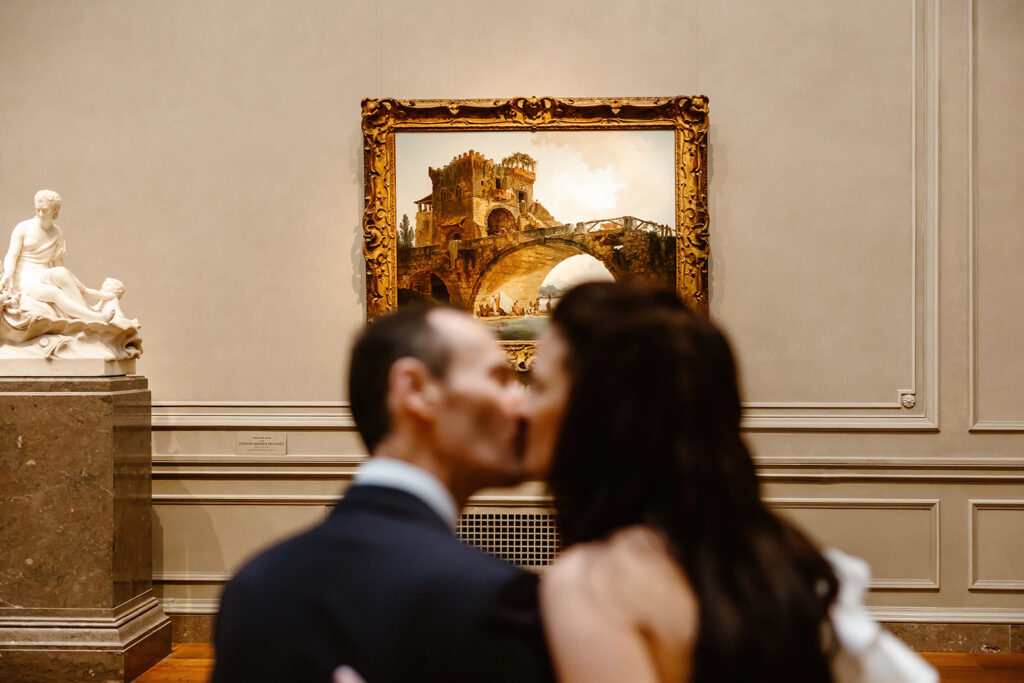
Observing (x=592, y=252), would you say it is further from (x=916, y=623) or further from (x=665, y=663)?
(x=665, y=663)

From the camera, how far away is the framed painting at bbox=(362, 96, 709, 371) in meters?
5.39

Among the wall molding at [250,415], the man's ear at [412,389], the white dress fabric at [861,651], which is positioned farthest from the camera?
the wall molding at [250,415]

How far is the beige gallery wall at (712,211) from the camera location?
17.6ft

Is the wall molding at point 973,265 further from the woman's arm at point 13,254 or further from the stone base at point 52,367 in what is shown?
the woman's arm at point 13,254

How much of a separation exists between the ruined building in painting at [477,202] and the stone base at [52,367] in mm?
1877

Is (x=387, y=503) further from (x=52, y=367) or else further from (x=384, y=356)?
(x=52, y=367)

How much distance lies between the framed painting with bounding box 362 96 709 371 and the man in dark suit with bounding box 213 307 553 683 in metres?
3.87

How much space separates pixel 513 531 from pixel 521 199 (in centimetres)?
195

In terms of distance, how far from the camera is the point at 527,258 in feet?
17.9

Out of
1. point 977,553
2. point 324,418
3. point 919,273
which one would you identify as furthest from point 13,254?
point 977,553

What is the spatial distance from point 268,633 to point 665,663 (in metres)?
0.54

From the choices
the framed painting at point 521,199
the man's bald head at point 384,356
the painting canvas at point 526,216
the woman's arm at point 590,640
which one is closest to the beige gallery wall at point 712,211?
the framed painting at point 521,199

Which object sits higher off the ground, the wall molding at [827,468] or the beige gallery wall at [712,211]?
the beige gallery wall at [712,211]

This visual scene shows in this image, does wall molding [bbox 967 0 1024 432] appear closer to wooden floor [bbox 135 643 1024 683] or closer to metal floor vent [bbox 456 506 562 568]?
wooden floor [bbox 135 643 1024 683]
